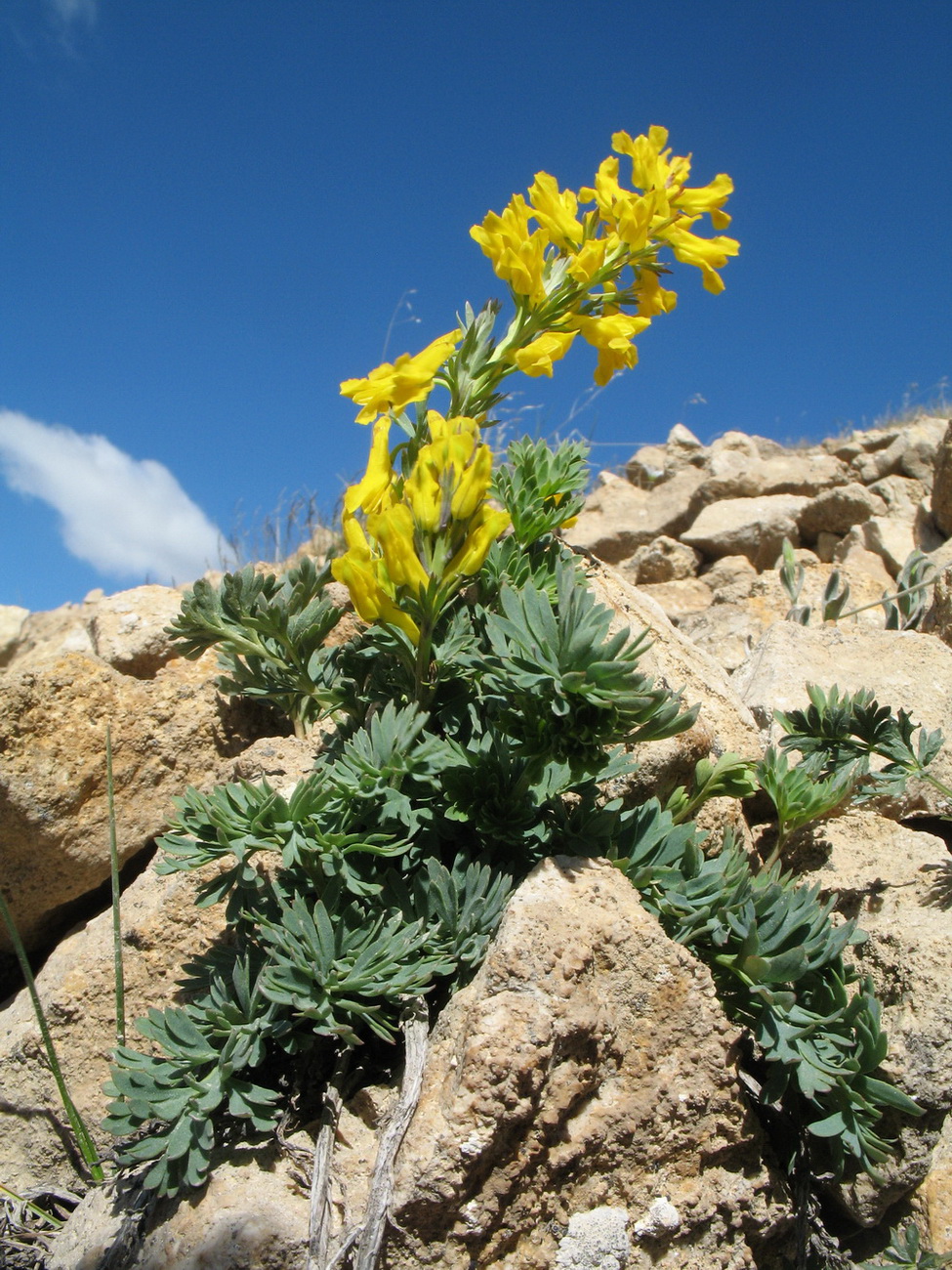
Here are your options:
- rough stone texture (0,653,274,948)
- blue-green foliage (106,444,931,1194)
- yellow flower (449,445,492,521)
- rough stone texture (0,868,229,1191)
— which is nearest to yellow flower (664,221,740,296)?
yellow flower (449,445,492,521)

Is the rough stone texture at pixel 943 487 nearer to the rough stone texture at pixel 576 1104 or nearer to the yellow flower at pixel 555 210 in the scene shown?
the yellow flower at pixel 555 210

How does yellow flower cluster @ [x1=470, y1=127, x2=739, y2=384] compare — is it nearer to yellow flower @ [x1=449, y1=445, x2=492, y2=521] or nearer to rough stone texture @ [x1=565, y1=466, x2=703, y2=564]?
yellow flower @ [x1=449, y1=445, x2=492, y2=521]

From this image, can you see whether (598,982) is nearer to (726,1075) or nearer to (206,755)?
(726,1075)

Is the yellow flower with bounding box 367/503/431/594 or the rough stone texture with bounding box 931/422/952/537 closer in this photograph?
the yellow flower with bounding box 367/503/431/594

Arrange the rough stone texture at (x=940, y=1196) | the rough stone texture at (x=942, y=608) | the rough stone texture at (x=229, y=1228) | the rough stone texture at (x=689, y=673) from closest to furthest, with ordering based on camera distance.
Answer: the rough stone texture at (x=229, y=1228), the rough stone texture at (x=940, y=1196), the rough stone texture at (x=689, y=673), the rough stone texture at (x=942, y=608)

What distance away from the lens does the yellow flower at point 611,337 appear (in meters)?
2.59

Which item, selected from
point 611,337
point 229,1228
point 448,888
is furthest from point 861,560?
point 229,1228

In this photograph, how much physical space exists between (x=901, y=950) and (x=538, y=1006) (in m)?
1.06

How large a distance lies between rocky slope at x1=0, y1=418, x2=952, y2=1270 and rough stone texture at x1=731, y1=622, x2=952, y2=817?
11 mm

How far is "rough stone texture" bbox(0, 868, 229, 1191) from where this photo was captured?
97.9 inches

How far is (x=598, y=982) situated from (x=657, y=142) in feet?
7.54

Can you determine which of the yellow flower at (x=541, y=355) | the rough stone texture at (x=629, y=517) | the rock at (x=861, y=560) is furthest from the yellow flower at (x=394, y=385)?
the rough stone texture at (x=629, y=517)

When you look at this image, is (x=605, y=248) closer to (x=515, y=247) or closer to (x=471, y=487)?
(x=515, y=247)

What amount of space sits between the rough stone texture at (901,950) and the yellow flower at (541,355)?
168cm
